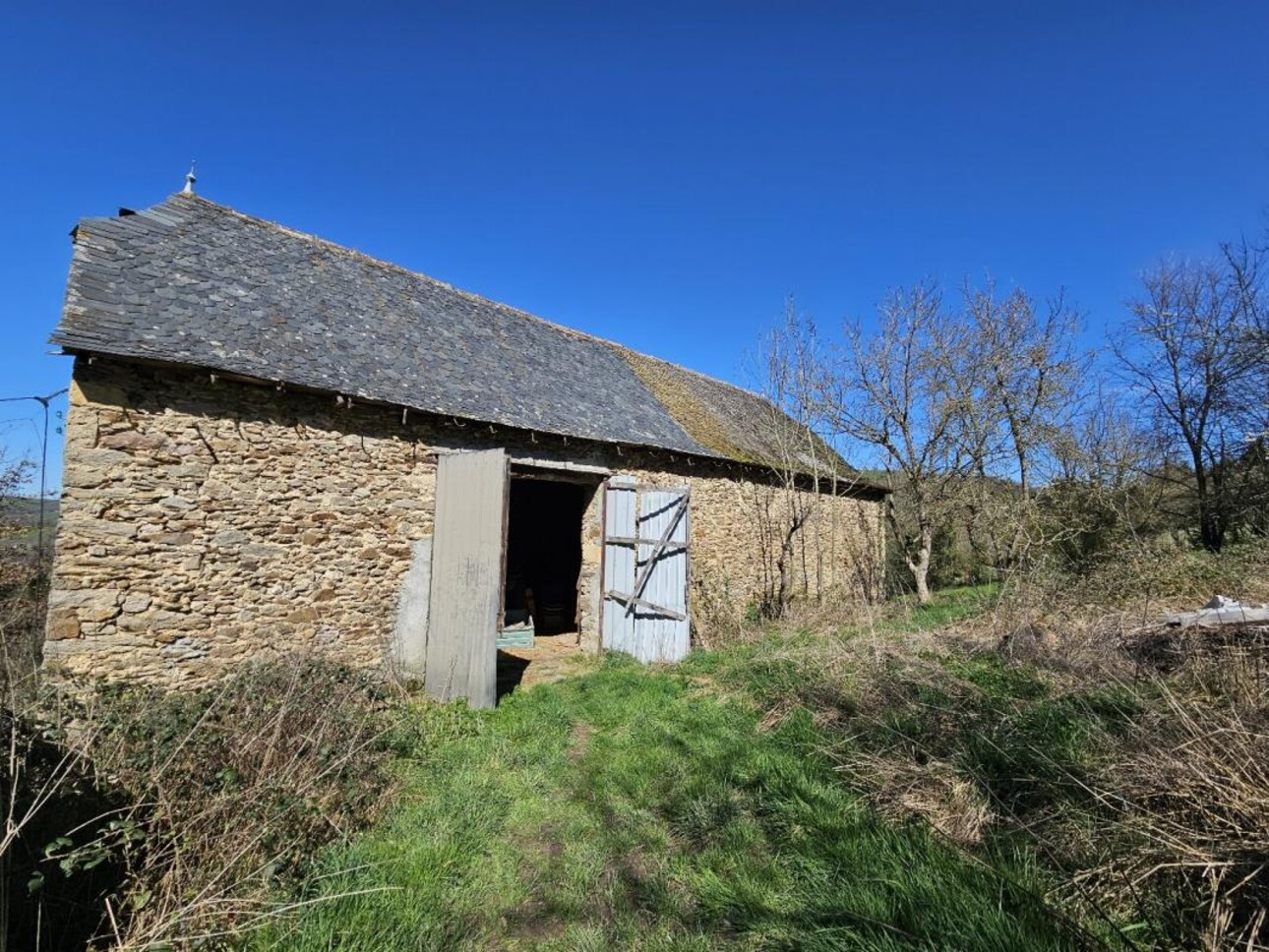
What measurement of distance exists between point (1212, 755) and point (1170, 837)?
46 cm

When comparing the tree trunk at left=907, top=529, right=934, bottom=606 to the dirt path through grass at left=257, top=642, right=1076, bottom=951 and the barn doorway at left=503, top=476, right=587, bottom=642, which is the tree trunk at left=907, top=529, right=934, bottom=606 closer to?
the barn doorway at left=503, top=476, right=587, bottom=642

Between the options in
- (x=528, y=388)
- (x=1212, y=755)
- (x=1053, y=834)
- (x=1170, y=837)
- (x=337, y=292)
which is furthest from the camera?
(x=528, y=388)

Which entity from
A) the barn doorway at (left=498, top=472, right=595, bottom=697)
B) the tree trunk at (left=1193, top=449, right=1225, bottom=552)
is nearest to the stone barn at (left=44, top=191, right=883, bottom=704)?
the barn doorway at (left=498, top=472, right=595, bottom=697)

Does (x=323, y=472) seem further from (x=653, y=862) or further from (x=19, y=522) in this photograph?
(x=19, y=522)

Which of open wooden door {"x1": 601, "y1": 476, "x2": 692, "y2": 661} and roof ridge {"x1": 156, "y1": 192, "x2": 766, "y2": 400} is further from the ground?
roof ridge {"x1": 156, "y1": 192, "x2": 766, "y2": 400}

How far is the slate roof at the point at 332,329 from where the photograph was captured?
6.00 metres

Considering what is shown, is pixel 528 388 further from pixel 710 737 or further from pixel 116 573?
pixel 710 737

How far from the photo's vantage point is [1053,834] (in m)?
2.81

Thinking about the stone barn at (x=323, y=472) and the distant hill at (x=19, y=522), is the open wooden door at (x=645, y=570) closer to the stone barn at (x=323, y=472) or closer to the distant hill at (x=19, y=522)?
the stone barn at (x=323, y=472)

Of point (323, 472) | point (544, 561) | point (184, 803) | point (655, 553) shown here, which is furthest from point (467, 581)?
point (544, 561)

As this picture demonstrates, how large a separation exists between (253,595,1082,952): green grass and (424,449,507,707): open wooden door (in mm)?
1096

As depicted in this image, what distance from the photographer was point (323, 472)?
21.8ft

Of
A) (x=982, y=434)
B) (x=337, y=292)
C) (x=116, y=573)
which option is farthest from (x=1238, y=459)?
(x=116, y=573)

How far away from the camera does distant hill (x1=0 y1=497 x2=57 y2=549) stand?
30.1 feet
